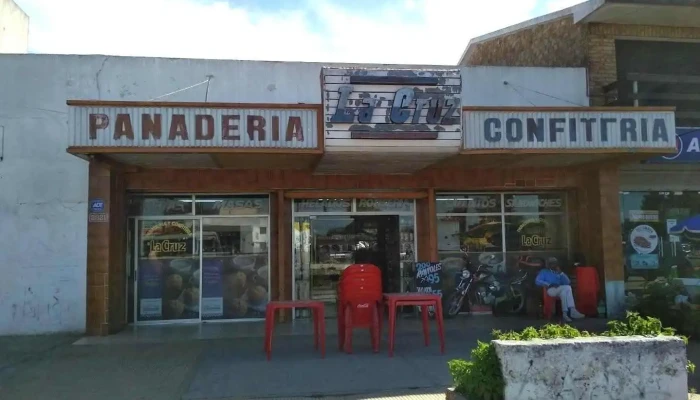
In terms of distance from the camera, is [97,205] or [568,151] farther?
[97,205]

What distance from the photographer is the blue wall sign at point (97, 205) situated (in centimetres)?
1115

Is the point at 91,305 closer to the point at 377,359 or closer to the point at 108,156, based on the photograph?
the point at 108,156

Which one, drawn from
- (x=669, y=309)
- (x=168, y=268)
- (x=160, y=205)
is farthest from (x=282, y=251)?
(x=669, y=309)

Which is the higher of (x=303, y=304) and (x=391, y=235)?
(x=391, y=235)

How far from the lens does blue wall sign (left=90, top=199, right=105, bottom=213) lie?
1115 cm

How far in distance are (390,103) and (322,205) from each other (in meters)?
3.60

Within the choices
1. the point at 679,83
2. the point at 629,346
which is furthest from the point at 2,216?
the point at 679,83

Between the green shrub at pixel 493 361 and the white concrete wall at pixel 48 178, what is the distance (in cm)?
781

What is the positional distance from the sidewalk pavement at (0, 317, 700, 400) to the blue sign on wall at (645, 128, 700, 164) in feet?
15.8

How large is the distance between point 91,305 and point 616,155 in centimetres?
946

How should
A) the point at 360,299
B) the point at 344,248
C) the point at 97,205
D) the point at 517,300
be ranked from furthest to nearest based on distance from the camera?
the point at 344,248
the point at 517,300
the point at 97,205
the point at 360,299

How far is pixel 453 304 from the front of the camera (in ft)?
41.3

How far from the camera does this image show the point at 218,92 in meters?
12.0

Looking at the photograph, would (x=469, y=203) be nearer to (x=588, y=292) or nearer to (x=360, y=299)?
(x=588, y=292)
